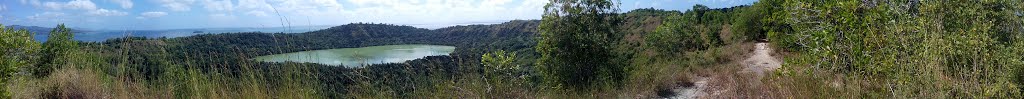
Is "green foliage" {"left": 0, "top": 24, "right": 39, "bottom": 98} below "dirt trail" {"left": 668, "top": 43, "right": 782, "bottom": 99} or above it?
above

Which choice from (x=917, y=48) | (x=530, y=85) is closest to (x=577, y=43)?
(x=530, y=85)

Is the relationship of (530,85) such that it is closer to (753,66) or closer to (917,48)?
(917,48)

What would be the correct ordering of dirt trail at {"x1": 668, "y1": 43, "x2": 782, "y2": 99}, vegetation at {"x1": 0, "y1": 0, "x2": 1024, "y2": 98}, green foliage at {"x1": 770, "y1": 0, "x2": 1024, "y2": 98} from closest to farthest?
green foliage at {"x1": 770, "y1": 0, "x2": 1024, "y2": 98}
vegetation at {"x1": 0, "y1": 0, "x2": 1024, "y2": 98}
dirt trail at {"x1": 668, "y1": 43, "x2": 782, "y2": 99}

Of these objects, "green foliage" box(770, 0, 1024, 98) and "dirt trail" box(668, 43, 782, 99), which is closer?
"green foliage" box(770, 0, 1024, 98)

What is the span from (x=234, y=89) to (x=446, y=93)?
1.31 m

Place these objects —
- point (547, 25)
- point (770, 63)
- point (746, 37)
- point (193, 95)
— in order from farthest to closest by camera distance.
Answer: point (746, 37) → point (770, 63) → point (547, 25) → point (193, 95)

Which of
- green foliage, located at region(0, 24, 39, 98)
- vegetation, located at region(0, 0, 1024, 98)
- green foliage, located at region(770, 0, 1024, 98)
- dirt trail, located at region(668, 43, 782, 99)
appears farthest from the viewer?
dirt trail, located at region(668, 43, 782, 99)

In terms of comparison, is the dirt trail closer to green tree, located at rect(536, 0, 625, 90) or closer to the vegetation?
green tree, located at rect(536, 0, 625, 90)

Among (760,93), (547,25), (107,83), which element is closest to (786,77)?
(760,93)

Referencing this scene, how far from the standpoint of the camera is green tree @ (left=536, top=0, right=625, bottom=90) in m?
10.0

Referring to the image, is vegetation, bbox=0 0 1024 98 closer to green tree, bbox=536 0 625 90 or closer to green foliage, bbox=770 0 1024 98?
green foliage, bbox=770 0 1024 98

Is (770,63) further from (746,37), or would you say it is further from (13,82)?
(13,82)

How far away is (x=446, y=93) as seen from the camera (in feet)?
12.6

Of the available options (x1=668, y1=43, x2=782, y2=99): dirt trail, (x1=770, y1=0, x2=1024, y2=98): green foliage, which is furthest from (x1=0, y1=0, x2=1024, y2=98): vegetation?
(x1=668, y1=43, x2=782, y2=99): dirt trail
